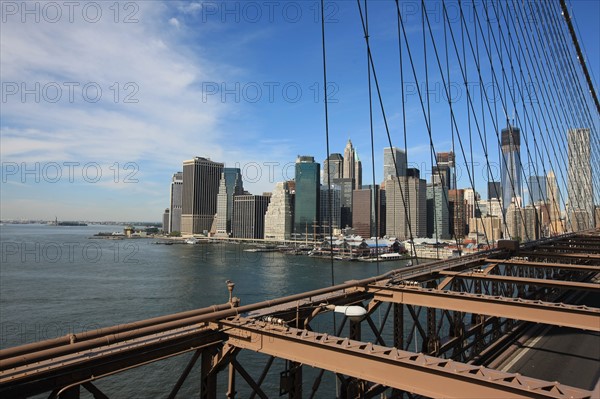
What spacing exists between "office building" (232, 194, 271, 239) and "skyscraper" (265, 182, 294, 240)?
25.2 ft

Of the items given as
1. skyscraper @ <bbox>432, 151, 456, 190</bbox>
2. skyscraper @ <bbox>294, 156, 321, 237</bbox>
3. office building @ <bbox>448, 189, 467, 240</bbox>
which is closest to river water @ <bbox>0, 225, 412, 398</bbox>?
skyscraper @ <bbox>432, 151, 456, 190</bbox>

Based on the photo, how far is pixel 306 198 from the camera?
173 meters

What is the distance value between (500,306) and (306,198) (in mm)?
166185

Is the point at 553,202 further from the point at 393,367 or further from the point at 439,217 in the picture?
the point at 439,217

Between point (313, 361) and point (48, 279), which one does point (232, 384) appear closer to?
point (313, 361)

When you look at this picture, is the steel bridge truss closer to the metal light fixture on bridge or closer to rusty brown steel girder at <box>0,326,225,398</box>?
rusty brown steel girder at <box>0,326,225,398</box>

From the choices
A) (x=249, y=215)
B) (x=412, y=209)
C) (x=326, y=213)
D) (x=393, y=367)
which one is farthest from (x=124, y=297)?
(x=249, y=215)

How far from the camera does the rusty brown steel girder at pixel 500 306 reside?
6.13m

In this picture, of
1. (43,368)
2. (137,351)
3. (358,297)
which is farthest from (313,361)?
(358,297)

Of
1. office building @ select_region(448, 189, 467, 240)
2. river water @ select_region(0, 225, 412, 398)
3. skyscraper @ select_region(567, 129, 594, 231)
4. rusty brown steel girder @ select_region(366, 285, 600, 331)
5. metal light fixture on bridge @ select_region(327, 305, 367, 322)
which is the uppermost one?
skyscraper @ select_region(567, 129, 594, 231)

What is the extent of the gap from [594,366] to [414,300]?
7151mm

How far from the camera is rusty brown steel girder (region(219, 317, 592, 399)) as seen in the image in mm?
3279

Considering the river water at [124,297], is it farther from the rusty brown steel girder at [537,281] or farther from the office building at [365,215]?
the office building at [365,215]

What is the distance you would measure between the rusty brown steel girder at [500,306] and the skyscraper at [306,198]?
157m
